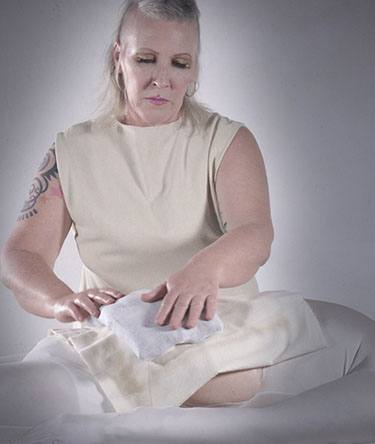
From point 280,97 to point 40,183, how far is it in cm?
60

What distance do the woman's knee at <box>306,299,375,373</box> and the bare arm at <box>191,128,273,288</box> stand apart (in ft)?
0.61

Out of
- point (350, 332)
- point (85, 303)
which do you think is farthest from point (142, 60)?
point (350, 332)

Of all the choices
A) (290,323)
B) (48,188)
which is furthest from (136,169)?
(290,323)

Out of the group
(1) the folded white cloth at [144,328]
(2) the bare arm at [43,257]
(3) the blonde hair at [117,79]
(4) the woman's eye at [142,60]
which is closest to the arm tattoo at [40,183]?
(2) the bare arm at [43,257]

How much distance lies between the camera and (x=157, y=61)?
4.68ft

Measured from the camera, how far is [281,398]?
129cm

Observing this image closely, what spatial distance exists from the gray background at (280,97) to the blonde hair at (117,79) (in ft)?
0.84

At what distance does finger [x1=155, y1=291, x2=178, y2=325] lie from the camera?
1.15 metres

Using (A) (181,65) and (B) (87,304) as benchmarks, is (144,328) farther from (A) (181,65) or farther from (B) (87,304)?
(A) (181,65)

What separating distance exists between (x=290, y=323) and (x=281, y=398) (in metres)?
0.12

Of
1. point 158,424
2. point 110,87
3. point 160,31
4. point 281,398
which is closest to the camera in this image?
point 158,424

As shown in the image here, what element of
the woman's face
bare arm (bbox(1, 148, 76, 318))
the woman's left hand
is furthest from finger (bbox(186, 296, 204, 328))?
the woman's face

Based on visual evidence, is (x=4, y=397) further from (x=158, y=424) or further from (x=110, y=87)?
(x=110, y=87)

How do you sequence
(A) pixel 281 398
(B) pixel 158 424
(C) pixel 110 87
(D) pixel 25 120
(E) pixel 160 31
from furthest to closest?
(D) pixel 25 120, (C) pixel 110 87, (E) pixel 160 31, (A) pixel 281 398, (B) pixel 158 424
